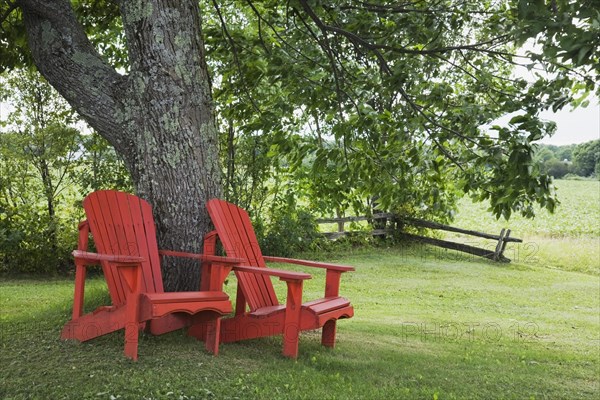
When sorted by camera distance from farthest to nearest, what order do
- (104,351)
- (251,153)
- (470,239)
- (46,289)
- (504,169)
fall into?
(470,239) < (251,153) < (46,289) < (504,169) < (104,351)

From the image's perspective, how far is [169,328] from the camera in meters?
4.30

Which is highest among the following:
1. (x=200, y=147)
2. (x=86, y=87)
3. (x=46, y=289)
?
(x=86, y=87)

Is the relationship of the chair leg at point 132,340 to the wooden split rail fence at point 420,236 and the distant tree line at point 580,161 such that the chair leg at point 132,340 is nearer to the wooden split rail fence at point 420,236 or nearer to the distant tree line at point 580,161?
the wooden split rail fence at point 420,236

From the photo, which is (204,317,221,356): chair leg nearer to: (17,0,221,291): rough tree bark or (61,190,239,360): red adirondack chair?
(61,190,239,360): red adirondack chair

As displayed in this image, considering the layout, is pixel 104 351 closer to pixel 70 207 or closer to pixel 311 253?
pixel 70 207

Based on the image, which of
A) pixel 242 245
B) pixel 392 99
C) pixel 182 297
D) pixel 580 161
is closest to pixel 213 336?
pixel 182 297

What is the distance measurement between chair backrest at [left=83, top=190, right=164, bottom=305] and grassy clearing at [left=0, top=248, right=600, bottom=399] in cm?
50

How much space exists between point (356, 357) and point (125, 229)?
6.58ft

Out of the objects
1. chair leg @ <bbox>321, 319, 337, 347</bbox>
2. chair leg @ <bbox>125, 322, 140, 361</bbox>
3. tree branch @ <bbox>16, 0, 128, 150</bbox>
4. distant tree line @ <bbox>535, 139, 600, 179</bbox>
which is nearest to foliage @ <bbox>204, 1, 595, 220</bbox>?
tree branch @ <bbox>16, 0, 128, 150</bbox>

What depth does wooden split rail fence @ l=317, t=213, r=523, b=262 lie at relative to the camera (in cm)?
1402

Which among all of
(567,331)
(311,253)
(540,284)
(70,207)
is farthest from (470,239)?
(70,207)

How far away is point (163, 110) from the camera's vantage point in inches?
186

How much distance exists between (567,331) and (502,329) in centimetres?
89

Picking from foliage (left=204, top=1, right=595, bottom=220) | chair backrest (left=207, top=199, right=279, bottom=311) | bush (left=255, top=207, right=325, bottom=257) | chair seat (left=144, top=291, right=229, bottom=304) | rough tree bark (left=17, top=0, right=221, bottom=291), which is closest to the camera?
chair seat (left=144, top=291, right=229, bottom=304)
